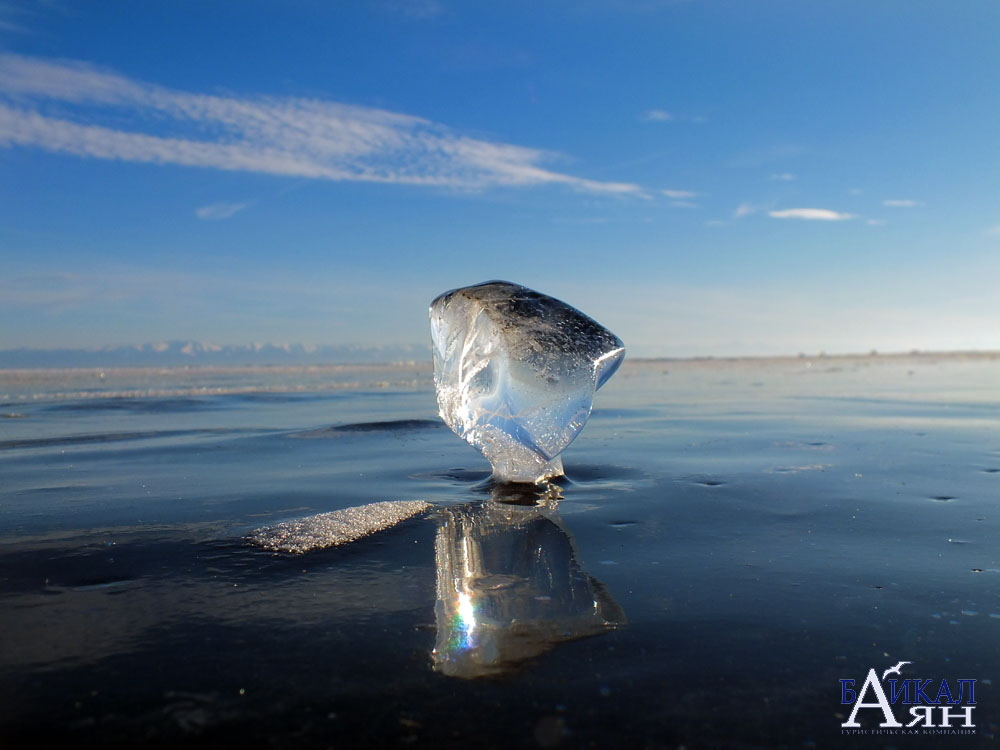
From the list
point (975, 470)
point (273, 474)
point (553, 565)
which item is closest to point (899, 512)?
point (975, 470)

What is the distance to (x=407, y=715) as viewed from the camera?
66.8 inches

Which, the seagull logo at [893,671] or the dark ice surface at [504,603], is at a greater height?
the dark ice surface at [504,603]

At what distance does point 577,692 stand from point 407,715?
1.42 ft

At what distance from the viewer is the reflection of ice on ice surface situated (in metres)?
2.06

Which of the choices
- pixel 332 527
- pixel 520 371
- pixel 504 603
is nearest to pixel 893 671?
pixel 504 603

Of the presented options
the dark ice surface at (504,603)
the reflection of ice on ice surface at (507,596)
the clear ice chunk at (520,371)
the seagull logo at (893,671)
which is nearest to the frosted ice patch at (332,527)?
the dark ice surface at (504,603)

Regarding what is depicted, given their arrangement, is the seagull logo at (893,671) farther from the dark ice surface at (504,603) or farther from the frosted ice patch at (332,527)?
the frosted ice patch at (332,527)

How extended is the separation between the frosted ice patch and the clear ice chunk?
1029mm

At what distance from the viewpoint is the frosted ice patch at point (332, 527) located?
10.3ft

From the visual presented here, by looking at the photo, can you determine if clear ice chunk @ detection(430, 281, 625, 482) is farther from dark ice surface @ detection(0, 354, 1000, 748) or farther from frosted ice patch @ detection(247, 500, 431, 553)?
frosted ice patch @ detection(247, 500, 431, 553)

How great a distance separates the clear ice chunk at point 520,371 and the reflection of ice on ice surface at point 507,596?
1.10 meters

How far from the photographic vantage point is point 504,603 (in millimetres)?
2443

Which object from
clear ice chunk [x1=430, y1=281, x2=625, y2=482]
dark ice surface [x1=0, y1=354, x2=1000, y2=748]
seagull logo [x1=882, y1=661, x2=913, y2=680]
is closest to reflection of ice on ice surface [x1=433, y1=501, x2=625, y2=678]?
dark ice surface [x1=0, y1=354, x2=1000, y2=748]

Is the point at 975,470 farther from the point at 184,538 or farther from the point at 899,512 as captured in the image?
the point at 184,538
